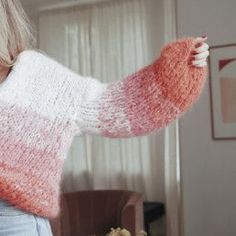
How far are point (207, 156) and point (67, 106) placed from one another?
2075 millimetres

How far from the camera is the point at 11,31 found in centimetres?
69

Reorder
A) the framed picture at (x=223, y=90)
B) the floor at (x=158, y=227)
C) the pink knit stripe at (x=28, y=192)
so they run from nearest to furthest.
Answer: the pink knit stripe at (x=28, y=192) → the framed picture at (x=223, y=90) → the floor at (x=158, y=227)

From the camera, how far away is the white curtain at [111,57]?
10.4ft

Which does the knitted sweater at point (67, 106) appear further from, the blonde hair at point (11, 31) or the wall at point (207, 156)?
the wall at point (207, 156)

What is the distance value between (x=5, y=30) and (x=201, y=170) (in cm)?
217

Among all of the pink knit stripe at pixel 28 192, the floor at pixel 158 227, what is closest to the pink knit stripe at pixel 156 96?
the pink knit stripe at pixel 28 192

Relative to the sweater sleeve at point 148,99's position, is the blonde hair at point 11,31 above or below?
above

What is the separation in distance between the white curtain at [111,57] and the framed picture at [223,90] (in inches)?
22.0

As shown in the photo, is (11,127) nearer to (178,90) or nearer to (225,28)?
(178,90)

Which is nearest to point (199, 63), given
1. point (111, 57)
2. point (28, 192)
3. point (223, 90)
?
point (28, 192)

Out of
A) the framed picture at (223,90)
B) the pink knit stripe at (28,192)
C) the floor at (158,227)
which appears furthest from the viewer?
the floor at (158,227)

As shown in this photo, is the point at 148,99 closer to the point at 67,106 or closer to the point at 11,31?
the point at 67,106

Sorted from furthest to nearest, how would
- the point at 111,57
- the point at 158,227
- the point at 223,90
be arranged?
the point at 111,57, the point at 158,227, the point at 223,90

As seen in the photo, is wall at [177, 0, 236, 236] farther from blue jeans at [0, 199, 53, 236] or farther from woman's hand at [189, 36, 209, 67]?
blue jeans at [0, 199, 53, 236]
